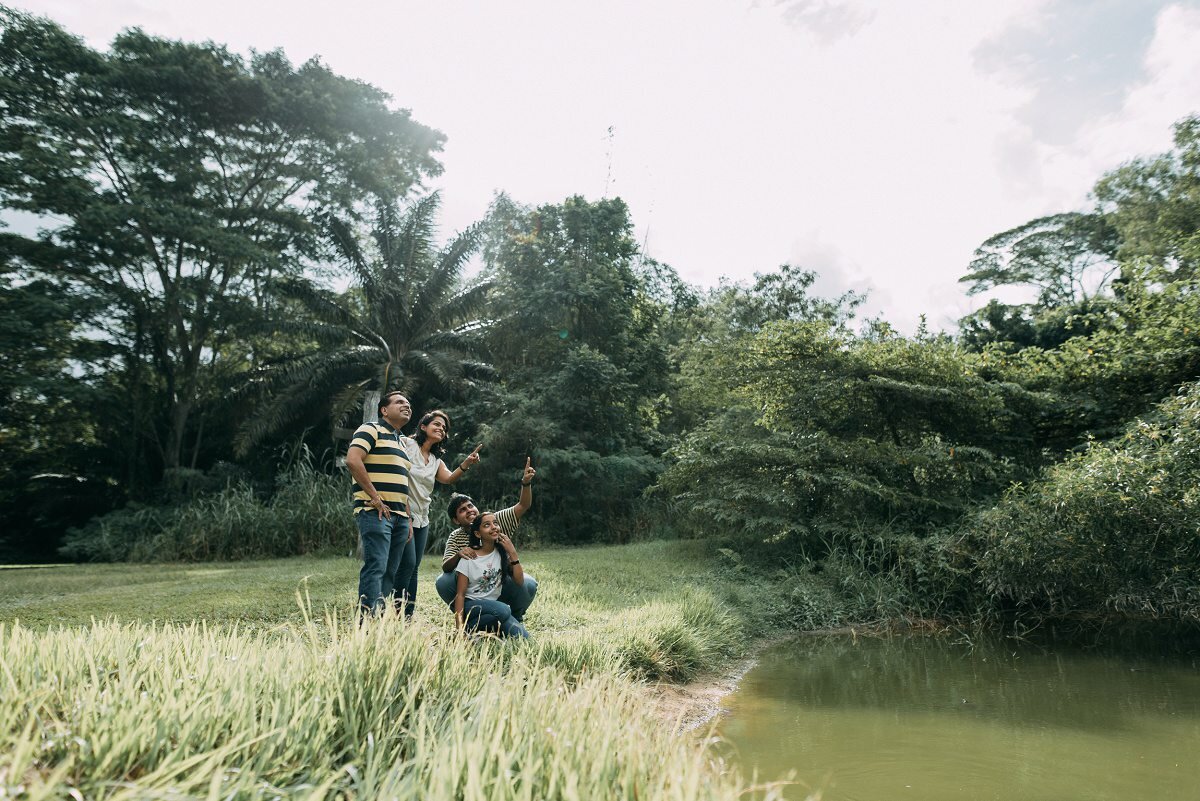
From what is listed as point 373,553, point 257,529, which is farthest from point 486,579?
point 257,529

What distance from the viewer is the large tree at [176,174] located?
1675 centimetres

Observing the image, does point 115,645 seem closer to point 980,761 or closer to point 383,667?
point 383,667

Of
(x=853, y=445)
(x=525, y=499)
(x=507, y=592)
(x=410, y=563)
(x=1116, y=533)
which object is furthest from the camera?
(x=853, y=445)

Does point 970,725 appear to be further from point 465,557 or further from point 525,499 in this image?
point 465,557

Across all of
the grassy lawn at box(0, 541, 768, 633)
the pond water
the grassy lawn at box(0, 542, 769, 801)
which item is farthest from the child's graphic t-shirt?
the pond water

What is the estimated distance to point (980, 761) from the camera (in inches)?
181

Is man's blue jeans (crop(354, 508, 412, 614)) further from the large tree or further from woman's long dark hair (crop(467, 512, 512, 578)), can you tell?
the large tree

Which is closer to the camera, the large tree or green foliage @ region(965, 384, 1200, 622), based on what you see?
green foliage @ region(965, 384, 1200, 622)

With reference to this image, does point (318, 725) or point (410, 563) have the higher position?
point (410, 563)

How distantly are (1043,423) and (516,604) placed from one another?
10.7 meters

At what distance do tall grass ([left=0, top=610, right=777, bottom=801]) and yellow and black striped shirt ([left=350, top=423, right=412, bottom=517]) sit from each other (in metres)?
2.01

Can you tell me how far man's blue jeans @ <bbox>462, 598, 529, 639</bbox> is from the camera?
5.46 meters

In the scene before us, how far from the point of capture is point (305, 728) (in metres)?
2.50

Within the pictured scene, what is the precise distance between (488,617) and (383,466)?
1294 millimetres
